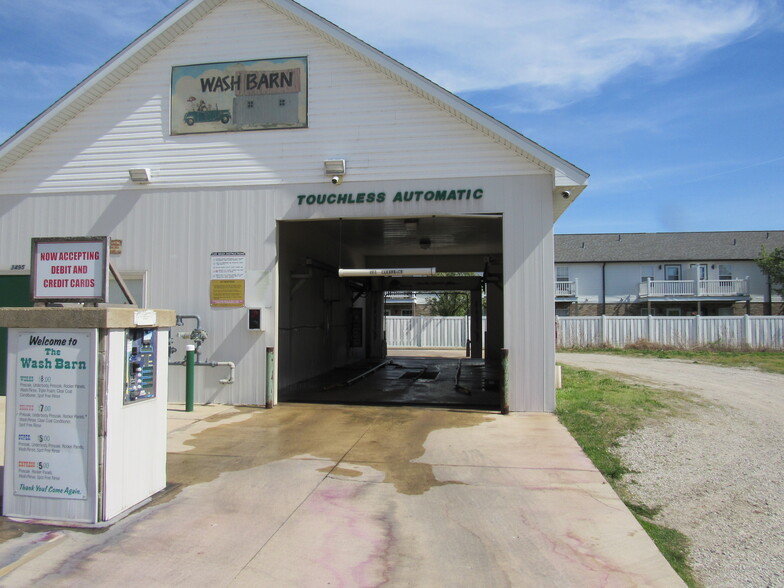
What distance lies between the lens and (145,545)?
168 inches

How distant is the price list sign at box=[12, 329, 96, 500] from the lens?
4.64 m

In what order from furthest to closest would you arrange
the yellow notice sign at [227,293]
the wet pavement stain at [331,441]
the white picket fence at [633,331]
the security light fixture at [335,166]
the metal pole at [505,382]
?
1. the white picket fence at [633,331]
2. the yellow notice sign at [227,293]
3. the security light fixture at [335,166]
4. the metal pole at [505,382]
5. the wet pavement stain at [331,441]

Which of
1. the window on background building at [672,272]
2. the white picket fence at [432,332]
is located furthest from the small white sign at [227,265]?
the window on background building at [672,272]

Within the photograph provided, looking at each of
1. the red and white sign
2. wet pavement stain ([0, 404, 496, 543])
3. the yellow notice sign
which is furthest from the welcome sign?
the red and white sign

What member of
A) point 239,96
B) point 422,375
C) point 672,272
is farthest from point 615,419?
point 672,272

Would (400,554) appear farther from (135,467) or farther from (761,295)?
(761,295)

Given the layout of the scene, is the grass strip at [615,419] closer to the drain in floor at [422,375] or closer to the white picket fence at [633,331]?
the drain in floor at [422,375]

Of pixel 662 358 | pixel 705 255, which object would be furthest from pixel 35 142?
pixel 705 255

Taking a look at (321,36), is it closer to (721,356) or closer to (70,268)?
(70,268)

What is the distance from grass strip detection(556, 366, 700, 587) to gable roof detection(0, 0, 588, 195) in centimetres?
376

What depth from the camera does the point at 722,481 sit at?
6.33 meters

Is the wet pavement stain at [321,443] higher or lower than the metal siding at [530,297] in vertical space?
lower

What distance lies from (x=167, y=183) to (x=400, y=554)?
8741mm

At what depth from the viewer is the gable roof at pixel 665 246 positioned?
1543 inches
